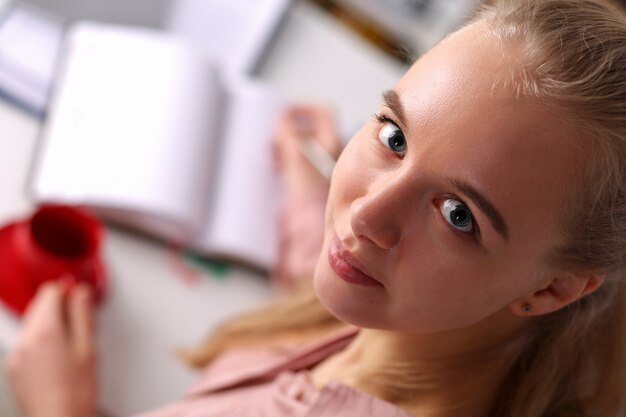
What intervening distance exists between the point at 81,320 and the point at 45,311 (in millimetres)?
31

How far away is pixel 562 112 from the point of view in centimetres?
38

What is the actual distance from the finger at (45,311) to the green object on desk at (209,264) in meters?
0.14

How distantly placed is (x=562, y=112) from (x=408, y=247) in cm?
11

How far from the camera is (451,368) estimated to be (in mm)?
503

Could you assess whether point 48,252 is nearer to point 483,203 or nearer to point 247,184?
point 247,184

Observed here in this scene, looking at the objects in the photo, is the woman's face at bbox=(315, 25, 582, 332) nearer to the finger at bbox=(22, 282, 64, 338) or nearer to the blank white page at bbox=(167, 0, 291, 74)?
the finger at bbox=(22, 282, 64, 338)

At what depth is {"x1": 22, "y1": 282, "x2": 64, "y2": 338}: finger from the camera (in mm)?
625

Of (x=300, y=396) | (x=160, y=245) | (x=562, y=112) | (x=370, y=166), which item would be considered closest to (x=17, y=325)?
(x=160, y=245)

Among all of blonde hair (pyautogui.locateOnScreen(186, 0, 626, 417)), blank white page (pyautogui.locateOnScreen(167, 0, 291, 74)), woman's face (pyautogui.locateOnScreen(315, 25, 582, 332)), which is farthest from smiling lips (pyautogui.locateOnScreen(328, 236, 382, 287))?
blank white page (pyautogui.locateOnScreen(167, 0, 291, 74))

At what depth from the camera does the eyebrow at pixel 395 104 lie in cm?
42

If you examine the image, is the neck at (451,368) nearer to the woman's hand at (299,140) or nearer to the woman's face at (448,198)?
the woman's face at (448,198)

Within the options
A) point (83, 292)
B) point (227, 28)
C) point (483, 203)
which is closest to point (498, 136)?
point (483, 203)

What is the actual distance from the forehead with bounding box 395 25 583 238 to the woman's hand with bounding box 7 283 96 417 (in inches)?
14.8

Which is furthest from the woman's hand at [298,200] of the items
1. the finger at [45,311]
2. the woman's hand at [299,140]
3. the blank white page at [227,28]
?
the finger at [45,311]
